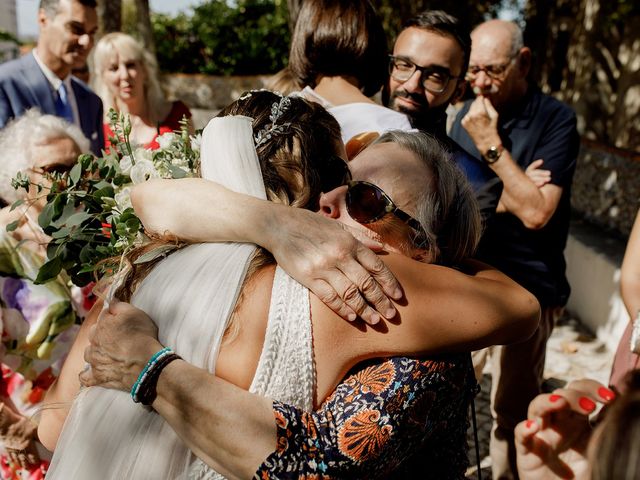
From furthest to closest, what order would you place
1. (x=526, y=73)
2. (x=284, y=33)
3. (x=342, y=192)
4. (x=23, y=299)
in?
(x=284, y=33)
(x=526, y=73)
(x=23, y=299)
(x=342, y=192)

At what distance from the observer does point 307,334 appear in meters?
1.32

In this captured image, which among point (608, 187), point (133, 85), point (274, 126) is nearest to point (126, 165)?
point (274, 126)

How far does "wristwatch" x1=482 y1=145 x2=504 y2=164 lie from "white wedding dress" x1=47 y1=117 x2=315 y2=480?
2.05 metres

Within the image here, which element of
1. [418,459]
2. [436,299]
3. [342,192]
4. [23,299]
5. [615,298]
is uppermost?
[342,192]

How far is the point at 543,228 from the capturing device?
3.26m

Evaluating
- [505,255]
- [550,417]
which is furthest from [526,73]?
[550,417]

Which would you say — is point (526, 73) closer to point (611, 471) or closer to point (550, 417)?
point (550, 417)

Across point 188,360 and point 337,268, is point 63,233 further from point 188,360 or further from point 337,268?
point 337,268

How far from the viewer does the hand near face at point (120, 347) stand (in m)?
1.37

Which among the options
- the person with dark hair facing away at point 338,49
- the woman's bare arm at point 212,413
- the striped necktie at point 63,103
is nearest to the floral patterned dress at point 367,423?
the woman's bare arm at point 212,413

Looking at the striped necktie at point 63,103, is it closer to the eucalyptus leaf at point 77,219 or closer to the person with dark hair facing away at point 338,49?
the person with dark hair facing away at point 338,49

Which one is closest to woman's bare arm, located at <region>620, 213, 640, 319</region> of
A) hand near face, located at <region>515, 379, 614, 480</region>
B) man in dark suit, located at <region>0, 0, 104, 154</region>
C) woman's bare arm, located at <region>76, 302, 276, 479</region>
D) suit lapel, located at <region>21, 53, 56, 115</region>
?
hand near face, located at <region>515, 379, 614, 480</region>

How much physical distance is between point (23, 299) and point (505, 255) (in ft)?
7.76

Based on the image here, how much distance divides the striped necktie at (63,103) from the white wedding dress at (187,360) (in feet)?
12.4
